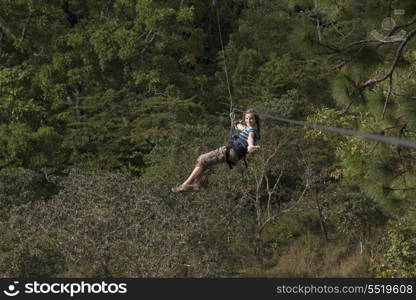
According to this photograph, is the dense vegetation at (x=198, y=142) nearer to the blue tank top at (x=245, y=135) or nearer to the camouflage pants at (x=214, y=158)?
the blue tank top at (x=245, y=135)

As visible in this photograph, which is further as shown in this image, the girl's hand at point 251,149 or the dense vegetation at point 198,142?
the girl's hand at point 251,149

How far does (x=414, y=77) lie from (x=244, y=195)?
6484mm

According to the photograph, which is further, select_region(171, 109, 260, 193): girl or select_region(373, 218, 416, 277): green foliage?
select_region(373, 218, 416, 277): green foliage

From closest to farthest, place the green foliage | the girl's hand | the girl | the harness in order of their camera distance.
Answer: the girl's hand, the girl, the harness, the green foliage

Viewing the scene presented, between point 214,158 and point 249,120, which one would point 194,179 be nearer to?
point 214,158

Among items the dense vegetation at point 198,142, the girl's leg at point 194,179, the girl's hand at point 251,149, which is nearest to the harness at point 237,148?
the girl's hand at point 251,149

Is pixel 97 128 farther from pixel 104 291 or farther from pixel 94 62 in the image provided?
pixel 104 291

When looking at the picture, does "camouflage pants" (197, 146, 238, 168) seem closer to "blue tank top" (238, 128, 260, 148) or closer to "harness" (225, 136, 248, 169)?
"harness" (225, 136, 248, 169)

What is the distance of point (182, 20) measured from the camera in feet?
79.1

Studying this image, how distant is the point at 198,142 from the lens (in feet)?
62.6

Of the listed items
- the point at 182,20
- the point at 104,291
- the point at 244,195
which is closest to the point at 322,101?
the point at 182,20

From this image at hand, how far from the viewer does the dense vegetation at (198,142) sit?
7801mm

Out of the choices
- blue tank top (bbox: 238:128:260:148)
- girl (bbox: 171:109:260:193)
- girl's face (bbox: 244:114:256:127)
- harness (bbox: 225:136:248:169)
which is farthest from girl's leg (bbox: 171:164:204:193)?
girl's face (bbox: 244:114:256:127)

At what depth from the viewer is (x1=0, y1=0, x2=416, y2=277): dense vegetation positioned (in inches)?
307
